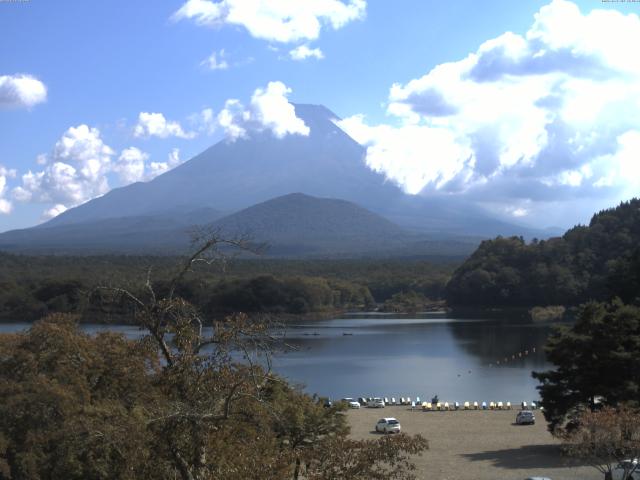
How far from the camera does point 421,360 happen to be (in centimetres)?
3509

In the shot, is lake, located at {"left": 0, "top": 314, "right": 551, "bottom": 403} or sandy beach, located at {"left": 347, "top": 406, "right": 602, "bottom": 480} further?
lake, located at {"left": 0, "top": 314, "right": 551, "bottom": 403}

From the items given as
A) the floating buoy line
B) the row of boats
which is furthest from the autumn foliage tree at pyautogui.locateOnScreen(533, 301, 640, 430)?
the floating buoy line

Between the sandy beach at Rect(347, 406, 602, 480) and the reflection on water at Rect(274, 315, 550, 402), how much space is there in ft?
12.3

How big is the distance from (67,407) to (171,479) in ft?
10.4

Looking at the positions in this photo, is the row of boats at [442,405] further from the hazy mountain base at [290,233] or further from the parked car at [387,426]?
the hazy mountain base at [290,233]

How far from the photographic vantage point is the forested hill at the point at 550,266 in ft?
187

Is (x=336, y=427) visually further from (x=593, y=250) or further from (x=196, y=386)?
(x=593, y=250)

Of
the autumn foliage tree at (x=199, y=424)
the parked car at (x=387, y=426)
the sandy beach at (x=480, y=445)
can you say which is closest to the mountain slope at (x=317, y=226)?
Answer: the sandy beach at (x=480, y=445)

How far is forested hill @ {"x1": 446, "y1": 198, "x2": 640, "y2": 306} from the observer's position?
57031 mm

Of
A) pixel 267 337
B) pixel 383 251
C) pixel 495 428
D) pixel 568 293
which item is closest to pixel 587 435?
pixel 267 337

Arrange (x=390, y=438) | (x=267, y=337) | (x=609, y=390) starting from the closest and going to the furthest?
(x=267, y=337) → (x=390, y=438) → (x=609, y=390)

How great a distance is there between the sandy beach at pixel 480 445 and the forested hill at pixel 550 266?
35.8 meters

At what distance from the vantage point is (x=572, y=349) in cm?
1437

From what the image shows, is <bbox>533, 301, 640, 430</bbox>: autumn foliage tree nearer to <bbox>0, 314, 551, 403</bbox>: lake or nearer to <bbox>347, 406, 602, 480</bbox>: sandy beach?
<bbox>347, 406, 602, 480</bbox>: sandy beach
